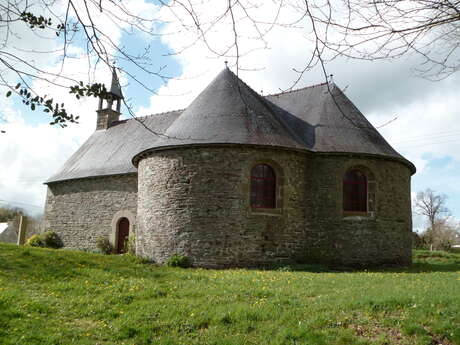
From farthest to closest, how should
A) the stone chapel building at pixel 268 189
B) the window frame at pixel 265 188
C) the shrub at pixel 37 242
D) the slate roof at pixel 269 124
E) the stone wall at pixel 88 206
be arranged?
the shrub at pixel 37 242, the stone wall at pixel 88 206, the slate roof at pixel 269 124, the window frame at pixel 265 188, the stone chapel building at pixel 268 189

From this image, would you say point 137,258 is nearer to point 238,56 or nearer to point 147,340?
point 147,340

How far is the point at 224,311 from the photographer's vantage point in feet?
23.7

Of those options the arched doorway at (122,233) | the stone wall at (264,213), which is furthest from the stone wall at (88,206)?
the stone wall at (264,213)

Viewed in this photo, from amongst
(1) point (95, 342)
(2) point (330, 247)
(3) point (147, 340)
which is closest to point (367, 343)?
(3) point (147, 340)

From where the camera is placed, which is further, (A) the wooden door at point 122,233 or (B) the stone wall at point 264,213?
(A) the wooden door at point 122,233

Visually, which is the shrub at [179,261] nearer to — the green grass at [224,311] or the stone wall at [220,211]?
the stone wall at [220,211]

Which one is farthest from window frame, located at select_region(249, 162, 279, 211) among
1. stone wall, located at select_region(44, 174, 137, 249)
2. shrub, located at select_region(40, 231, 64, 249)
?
shrub, located at select_region(40, 231, 64, 249)

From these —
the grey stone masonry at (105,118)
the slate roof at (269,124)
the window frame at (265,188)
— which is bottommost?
the window frame at (265,188)

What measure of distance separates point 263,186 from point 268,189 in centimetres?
21

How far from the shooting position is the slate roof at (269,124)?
14.8 m

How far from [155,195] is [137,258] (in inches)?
84.2

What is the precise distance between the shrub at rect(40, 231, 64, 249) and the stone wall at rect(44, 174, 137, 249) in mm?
235

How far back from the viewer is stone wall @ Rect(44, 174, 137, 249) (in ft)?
64.4

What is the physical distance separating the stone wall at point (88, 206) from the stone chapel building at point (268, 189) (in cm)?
306
